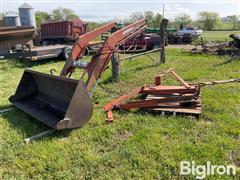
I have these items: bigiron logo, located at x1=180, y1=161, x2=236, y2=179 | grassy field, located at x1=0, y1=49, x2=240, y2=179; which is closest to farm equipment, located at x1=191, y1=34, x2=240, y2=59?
grassy field, located at x1=0, y1=49, x2=240, y2=179

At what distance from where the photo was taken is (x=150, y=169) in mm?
2744

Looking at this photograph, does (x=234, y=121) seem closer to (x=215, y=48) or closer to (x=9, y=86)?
(x=9, y=86)

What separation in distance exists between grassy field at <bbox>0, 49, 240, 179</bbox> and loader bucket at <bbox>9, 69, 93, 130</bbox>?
6.6 inches

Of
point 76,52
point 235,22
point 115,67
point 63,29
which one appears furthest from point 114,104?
point 235,22

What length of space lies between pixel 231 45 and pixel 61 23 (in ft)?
29.0

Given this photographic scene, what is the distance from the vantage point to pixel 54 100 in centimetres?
423

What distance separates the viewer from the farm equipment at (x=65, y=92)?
3508mm

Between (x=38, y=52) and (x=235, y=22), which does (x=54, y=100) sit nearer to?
(x=38, y=52)

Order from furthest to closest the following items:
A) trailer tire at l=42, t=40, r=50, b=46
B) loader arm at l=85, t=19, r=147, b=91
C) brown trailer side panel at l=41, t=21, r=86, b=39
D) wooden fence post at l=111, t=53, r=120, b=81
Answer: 1. trailer tire at l=42, t=40, r=50, b=46
2. brown trailer side panel at l=41, t=21, r=86, b=39
3. wooden fence post at l=111, t=53, r=120, b=81
4. loader arm at l=85, t=19, r=147, b=91

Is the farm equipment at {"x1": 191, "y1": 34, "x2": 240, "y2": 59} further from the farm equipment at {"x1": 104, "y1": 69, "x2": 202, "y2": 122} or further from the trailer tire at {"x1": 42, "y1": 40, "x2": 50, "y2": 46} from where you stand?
the trailer tire at {"x1": 42, "y1": 40, "x2": 50, "y2": 46}

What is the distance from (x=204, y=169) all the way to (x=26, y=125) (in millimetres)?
2576

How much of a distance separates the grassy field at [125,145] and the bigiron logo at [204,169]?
0.06 meters

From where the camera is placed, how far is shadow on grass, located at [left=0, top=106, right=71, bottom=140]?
3.61 meters

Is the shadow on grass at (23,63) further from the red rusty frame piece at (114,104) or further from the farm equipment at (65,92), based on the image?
the red rusty frame piece at (114,104)
